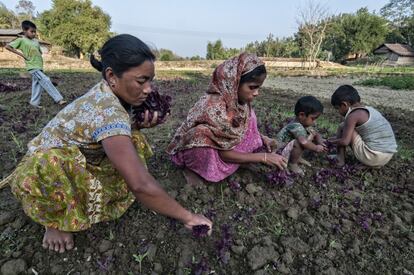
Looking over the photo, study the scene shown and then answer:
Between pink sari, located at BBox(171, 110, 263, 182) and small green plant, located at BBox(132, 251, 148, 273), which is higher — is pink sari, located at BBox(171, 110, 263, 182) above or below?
above

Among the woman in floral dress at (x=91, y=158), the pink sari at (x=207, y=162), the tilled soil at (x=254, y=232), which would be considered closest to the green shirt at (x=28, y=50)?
the tilled soil at (x=254, y=232)

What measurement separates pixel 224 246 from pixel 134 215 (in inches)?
29.1

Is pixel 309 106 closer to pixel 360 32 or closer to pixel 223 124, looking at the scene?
pixel 223 124

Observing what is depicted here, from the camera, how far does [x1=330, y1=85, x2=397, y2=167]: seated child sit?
3.06 metres

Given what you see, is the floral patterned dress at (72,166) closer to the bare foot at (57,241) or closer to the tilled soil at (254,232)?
the bare foot at (57,241)

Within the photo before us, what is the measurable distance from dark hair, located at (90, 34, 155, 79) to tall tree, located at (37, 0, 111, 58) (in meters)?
40.3

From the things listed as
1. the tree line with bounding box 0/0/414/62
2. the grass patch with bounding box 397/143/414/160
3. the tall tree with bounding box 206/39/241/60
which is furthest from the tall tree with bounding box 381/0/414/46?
the grass patch with bounding box 397/143/414/160

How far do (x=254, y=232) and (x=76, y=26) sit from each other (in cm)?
4132

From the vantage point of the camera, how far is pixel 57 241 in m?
1.89

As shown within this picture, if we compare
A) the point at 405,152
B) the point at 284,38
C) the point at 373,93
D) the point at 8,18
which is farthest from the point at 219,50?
the point at 405,152

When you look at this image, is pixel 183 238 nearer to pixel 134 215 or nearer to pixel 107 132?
pixel 134 215

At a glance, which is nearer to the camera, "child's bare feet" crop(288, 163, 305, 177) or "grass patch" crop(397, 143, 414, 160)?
"child's bare feet" crop(288, 163, 305, 177)

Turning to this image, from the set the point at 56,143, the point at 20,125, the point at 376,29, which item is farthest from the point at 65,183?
the point at 376,29

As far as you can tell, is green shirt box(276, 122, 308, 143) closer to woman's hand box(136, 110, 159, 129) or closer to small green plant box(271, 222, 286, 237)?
small green plant box(271, 222, 286, 237)
